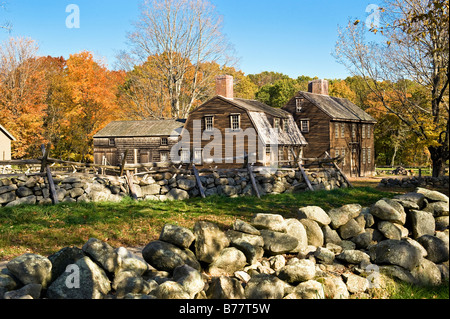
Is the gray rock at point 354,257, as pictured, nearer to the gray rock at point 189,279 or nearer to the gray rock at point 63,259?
the gray rock at point 189,279

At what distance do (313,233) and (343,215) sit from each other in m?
0.97

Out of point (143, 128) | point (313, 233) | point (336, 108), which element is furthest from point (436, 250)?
point (336, 108)

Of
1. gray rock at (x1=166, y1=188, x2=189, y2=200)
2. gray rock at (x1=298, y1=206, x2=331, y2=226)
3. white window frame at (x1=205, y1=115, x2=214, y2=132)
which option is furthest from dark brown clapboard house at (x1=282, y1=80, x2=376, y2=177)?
gray rock at (x1=298, y1=206, x2=331, y2=226)

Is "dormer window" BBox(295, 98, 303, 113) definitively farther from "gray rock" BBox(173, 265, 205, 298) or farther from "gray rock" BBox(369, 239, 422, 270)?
"gray rock" BBox(173, 265, 205, 298)

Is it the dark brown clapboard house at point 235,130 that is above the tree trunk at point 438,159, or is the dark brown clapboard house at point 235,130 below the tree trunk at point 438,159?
above

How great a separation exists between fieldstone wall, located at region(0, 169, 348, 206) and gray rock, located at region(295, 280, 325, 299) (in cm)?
1043

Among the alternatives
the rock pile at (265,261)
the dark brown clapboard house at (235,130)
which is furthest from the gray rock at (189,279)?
the dark brown clapboard house at (235,130)

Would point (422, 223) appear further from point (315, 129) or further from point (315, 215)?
point (315, 129)

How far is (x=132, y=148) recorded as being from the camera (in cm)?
4041

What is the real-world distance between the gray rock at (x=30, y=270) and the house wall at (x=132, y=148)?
105 feet

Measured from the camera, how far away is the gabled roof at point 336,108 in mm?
39250

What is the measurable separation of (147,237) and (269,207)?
5755 millimetres

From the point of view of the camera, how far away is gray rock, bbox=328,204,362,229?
950cm
